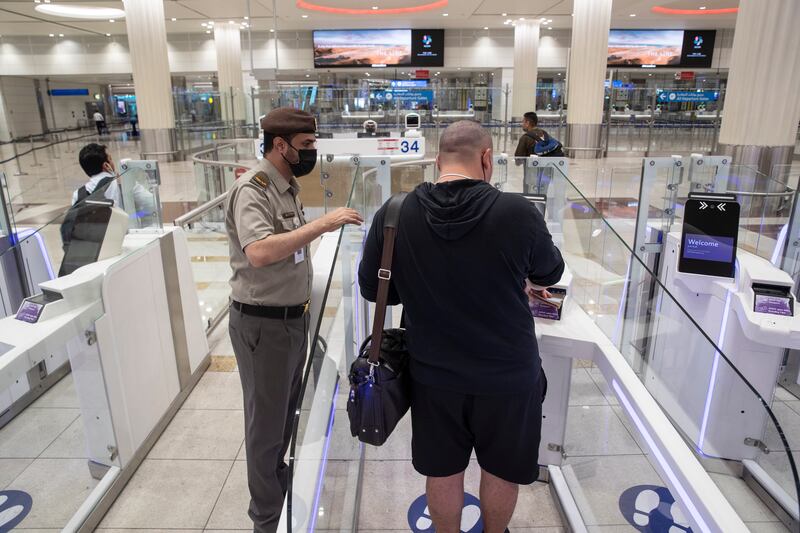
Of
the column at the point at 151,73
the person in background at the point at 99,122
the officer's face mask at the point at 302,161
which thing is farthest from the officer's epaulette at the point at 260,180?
the person in background at the point at 99,122

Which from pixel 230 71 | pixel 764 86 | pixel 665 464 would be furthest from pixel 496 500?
pixel 230 71

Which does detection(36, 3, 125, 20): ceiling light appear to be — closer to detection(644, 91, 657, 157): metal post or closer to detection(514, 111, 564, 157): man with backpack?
detection(514, 111, 564, 157): man with backpack

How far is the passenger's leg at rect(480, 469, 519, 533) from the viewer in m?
1.83

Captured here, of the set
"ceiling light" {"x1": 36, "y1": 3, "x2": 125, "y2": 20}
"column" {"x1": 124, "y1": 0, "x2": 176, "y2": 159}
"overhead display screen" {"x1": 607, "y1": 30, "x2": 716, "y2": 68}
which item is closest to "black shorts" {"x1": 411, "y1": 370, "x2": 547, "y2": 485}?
"column" {"x1": 124, "y1": 0, "x2": 176, "y2": 159}

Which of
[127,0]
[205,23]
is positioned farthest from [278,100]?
[205,23]

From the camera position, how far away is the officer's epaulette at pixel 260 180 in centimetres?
199

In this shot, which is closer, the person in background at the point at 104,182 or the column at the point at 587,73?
the person in background at the point at 104,182

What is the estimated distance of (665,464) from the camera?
1461 mm

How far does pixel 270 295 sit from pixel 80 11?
18366 millimetres

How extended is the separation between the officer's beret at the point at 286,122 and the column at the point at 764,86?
7621 millimetres

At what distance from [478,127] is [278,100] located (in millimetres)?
13742

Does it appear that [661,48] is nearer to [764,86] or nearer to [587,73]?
[587,73]

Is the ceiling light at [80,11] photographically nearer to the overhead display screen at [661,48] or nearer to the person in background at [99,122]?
the person in background at [99,122]

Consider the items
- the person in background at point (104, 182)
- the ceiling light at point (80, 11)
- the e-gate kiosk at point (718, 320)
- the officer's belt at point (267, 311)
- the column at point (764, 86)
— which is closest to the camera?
the officer's belt at point (267, 311)
